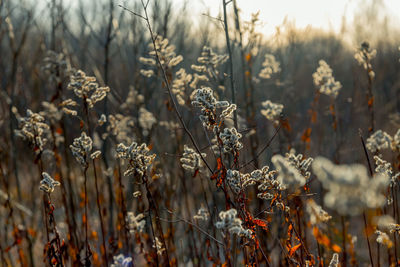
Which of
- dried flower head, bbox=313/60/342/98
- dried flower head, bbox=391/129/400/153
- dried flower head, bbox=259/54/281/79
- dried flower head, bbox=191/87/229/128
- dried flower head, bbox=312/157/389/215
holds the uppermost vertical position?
dried flower head, bbox=259/54/281/79

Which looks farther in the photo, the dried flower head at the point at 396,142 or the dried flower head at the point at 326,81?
the dried flower head at the point at 326,81

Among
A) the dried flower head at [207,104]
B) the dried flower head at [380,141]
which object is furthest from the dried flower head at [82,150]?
the dried flower head at [380,141]

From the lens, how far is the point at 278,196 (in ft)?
5.42

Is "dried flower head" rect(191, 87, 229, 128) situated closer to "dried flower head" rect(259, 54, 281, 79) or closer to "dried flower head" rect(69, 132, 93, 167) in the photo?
"dried flower head" rect(69, 132, 93, 167)

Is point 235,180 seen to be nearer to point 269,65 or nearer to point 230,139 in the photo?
point 230,139

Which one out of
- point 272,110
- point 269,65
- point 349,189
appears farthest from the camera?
point 269,65

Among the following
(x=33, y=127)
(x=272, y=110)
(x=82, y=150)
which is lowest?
(x=82, y=150)

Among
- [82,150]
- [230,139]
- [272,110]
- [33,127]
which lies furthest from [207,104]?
[272,110]

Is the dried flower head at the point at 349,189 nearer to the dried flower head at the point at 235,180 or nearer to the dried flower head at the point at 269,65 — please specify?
the dried flower head at the point at 235,180

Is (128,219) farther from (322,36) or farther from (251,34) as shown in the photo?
(322,36)

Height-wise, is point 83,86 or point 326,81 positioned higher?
point 326,81

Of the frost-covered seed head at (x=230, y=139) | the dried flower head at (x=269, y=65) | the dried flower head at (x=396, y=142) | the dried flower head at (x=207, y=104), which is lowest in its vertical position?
the dried flower head at (x=396, y=142)

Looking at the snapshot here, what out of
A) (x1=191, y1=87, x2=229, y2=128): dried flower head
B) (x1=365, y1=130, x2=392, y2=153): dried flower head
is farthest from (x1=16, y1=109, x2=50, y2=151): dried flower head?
(x1=365, y1=130, x2=392, y2=153): dried flower head

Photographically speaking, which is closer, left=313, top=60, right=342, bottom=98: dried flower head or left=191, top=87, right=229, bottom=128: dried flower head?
left=191, top=87, right=229, bottom=128: dried flower head
